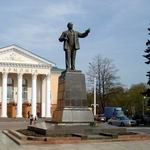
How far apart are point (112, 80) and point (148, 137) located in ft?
158

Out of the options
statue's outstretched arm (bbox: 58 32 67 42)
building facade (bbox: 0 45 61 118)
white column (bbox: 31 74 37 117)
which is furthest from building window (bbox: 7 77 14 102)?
statue's outstretched arm (bbox: 58 32 67 42)

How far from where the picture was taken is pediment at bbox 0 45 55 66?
254 feet

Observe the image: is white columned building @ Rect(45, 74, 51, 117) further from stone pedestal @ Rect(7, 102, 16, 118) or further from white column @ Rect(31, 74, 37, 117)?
stone pedestal @ Rect(7, 102, 16, 118)

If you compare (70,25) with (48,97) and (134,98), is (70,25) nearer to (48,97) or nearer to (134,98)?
(48,97)

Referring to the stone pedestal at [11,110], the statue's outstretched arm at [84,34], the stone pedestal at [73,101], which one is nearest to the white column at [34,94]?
the stone pedestal at [11,110]

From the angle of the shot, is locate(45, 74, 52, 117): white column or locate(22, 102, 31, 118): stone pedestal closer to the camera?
locate(45, 74, 52, 117): white column

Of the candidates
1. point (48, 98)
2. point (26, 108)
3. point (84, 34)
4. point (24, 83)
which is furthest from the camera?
point (24, 83)

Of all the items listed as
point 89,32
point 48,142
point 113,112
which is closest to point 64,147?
point 48,142

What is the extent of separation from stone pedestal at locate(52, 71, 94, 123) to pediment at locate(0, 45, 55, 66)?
5916 centimetres

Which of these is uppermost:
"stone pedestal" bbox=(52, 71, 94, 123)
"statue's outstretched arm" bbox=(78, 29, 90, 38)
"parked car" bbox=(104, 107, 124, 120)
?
"statue's outstretched arm" bbox=(78, 29, 90, 38)

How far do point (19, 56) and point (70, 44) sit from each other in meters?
59.4

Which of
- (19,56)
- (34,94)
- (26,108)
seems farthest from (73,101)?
(26,108)

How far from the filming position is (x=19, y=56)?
258 ft

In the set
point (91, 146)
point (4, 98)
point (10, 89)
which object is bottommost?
point (91, 146)
